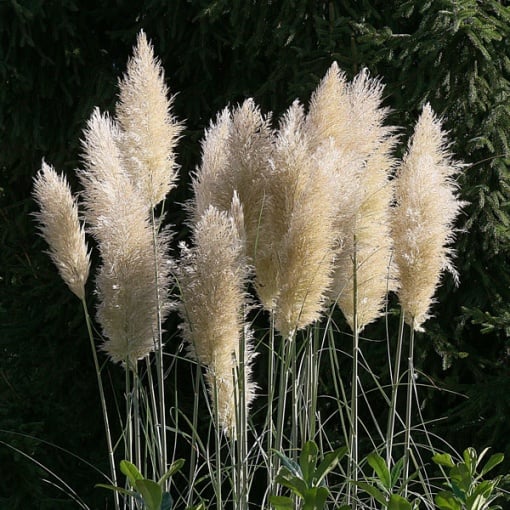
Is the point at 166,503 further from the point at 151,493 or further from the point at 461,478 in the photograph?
the point at 461,478

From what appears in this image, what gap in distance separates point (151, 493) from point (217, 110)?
266 centimetres

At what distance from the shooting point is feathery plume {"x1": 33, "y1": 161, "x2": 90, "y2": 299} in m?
2.20

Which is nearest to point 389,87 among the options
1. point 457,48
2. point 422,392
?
point 457,48

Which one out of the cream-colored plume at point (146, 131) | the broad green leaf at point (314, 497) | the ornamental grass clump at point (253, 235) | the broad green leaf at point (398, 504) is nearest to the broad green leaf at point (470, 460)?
the ornamental grass clump at point (253, 235)

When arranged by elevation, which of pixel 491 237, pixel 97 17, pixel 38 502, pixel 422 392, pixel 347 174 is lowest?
pixel 38 502

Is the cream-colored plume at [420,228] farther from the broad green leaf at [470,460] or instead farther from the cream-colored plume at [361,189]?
the broad green leaf at [470,460]

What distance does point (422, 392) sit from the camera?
374 cm

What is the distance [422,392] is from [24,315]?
181cm

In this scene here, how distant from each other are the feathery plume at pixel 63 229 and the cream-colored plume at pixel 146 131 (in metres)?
0.16

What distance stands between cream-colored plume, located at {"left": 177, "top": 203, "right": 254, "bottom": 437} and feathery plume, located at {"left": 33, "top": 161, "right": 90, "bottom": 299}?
0.37 m

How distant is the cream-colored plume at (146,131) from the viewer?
7.11ft

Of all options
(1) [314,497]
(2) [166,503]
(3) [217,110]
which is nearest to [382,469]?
(1) [314,497]

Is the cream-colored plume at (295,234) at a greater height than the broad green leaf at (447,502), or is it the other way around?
the cream-colored plume at (295,234)

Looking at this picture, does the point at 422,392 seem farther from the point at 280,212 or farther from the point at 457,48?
the point at 280,212
